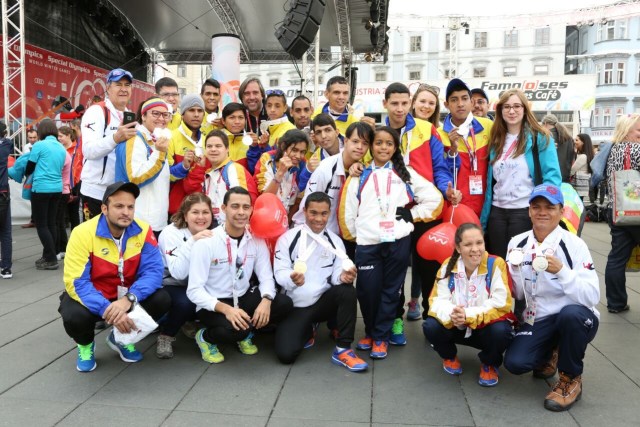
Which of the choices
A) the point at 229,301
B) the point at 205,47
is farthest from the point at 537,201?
the point at 205,47

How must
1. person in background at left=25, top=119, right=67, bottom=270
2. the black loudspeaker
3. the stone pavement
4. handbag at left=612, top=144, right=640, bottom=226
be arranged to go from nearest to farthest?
the stone pavement
handbag at left=612, top=144, right=640, bottom=226
person in background at left=25, top=119, right=67, bottom=270
the black loudspeaker

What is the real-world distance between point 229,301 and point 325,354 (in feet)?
2.51

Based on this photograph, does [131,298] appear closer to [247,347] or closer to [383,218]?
[247,347]

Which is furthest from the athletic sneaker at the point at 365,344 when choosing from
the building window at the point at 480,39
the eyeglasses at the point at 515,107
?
the building window at the point at 480,39

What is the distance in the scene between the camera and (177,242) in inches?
152

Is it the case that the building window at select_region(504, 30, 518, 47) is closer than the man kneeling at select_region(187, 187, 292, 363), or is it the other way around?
the man kneeling at select_region(187, 187, 292, 363)

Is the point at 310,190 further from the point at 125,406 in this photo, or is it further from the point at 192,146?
the point at 125,406

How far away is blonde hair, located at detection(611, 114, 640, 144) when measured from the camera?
4.65 m

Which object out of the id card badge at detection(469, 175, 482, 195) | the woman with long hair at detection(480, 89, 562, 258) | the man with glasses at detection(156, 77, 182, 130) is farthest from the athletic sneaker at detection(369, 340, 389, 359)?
the man with glasses at detection(156, 77, 182, 130)

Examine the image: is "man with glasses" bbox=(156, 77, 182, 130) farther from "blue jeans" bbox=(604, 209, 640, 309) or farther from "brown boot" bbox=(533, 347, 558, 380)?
"blue jeans" bbox=(604, 209, 640, 309)

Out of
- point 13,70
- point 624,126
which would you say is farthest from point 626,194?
point 13,70

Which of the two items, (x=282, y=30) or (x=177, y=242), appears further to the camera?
(x=282, y=30)

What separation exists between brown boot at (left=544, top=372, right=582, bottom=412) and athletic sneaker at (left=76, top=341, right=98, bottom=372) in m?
2.73

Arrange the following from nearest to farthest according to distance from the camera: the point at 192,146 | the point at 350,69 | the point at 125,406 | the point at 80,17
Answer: the point at 125,406 → the point at 192,146 → the point at 80,17 → the point at 350,69
